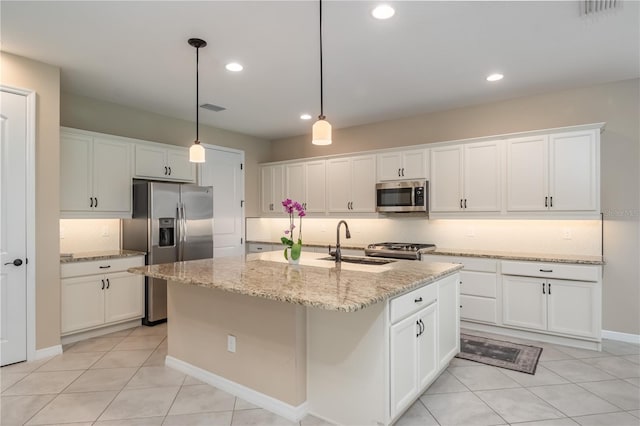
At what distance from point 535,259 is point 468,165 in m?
1.29

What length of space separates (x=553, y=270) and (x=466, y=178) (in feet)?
4.44

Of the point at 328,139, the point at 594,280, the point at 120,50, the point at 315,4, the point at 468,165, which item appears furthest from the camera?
the point at 468,165

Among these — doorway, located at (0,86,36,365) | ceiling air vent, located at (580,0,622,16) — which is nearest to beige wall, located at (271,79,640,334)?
ceiling air vent, located at (580,0,622,16)

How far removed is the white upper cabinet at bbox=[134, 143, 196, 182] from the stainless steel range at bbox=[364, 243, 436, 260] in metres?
2.71

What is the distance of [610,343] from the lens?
12.1 feet

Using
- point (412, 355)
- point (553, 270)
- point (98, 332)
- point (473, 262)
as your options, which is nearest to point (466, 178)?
point (473, 262)

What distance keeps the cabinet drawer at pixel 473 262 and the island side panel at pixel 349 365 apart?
237 centimetres

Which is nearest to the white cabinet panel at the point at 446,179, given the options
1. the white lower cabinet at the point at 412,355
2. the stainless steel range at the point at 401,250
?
the stainless steel range at the point at 401,250

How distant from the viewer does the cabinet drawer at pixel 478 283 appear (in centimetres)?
397

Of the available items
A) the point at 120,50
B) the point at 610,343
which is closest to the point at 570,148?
the point at 610,343

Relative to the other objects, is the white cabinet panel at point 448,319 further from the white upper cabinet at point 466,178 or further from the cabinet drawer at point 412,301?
the white upper cabinet at point 466,178

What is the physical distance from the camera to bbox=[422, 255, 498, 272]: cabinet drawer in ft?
13.0

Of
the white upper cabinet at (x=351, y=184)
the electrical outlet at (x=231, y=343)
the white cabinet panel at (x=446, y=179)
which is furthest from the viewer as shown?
the white upper cabinet at (x=351, y=184)

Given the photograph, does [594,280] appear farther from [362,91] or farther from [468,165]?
[362,91]
